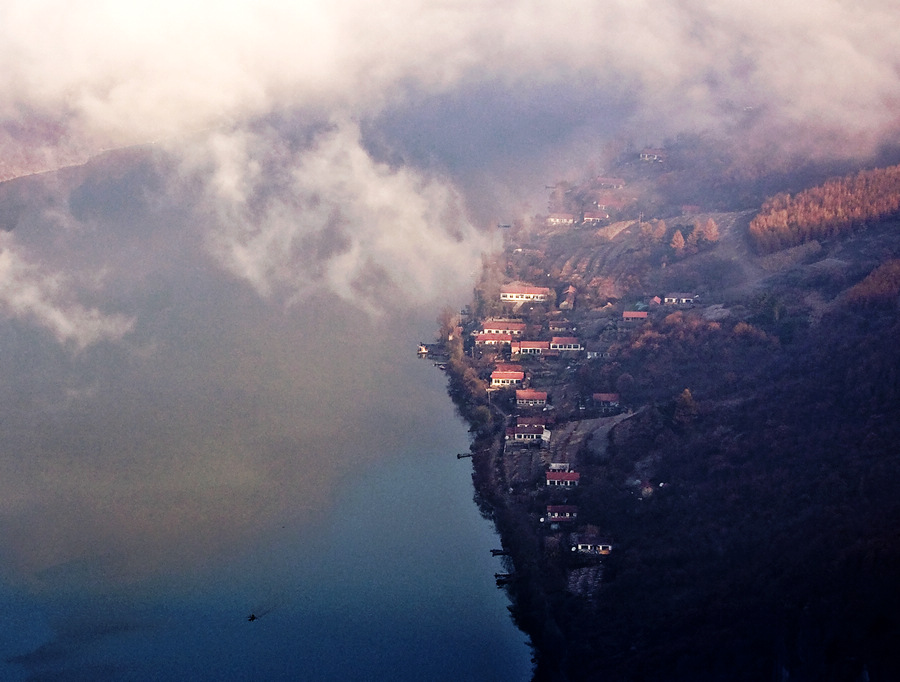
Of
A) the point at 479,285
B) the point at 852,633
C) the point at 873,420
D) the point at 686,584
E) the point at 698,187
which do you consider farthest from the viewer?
the point at 698,187

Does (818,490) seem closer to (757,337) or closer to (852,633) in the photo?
(852,633)

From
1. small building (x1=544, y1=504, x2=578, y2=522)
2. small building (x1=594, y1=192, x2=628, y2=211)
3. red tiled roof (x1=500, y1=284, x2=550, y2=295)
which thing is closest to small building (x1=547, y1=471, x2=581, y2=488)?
small building (x1=544, y1=504, x2=578, y2=522)

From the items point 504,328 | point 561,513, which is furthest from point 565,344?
point 561,513

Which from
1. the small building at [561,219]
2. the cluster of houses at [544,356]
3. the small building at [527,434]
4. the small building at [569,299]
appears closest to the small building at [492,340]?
the cluster of houses at [544,356]

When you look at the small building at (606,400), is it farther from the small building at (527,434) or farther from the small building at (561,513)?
the small building at (561,513)

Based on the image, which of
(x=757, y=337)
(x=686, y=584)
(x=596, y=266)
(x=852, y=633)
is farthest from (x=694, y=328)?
(x=852, y=633)

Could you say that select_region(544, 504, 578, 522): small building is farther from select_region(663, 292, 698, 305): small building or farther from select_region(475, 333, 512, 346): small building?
select_region(663, 292, 698, 305): small building
